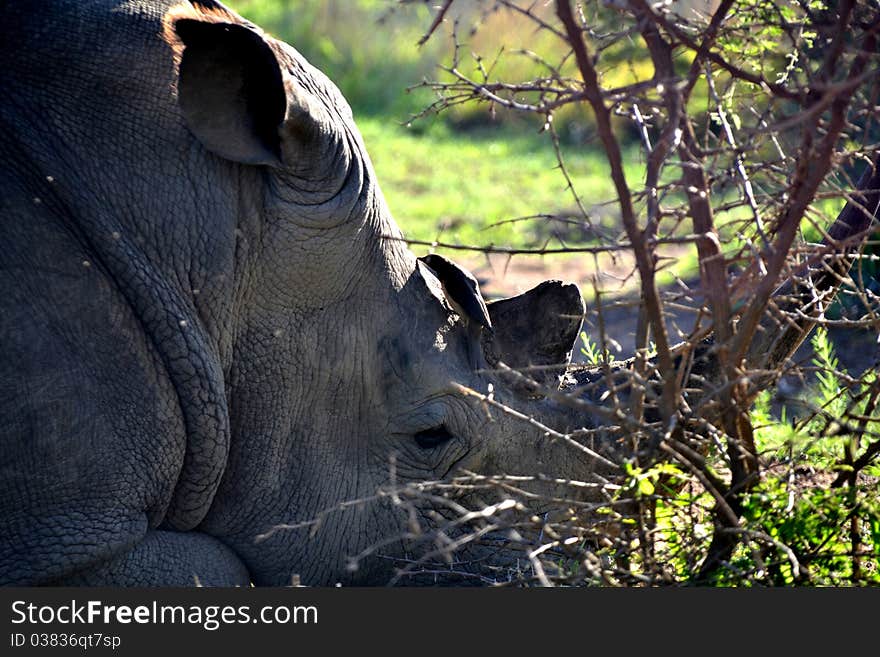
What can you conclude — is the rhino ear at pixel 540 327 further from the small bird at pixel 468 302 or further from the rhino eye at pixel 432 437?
the rhino eye at pixel 432 437

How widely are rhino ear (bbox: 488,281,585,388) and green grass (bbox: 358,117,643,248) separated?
4896mm

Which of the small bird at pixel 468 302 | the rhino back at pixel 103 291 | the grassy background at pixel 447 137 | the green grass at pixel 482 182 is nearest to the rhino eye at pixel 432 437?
the small bird at pixel 468 302

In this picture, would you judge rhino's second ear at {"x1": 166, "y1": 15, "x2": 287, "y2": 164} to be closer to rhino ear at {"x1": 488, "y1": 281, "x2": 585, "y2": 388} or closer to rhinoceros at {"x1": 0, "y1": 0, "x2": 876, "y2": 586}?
rhinoceros at {"x1": 0, "y1": 0, "x2": 876, "y2": 586}

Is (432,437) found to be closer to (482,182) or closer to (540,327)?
(540,327)

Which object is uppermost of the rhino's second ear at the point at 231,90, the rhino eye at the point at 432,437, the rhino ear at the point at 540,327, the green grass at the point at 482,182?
the green grass at the point at 482,182

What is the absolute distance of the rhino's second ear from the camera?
329 centimetres

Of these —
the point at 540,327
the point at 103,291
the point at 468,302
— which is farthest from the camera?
the point at 540,327

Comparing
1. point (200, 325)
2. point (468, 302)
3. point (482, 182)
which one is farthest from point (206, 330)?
point (482, 182)

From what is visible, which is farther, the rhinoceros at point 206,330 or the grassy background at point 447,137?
the grassy background at point 447,137

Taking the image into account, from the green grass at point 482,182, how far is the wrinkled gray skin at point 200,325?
5.13 metres

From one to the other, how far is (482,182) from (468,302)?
7910 millimetres

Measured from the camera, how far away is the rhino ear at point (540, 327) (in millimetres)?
3734

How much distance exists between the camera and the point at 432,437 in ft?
12.0

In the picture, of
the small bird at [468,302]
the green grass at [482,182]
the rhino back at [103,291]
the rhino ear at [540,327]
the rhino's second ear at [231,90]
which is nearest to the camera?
the rhino back at [103,291]
